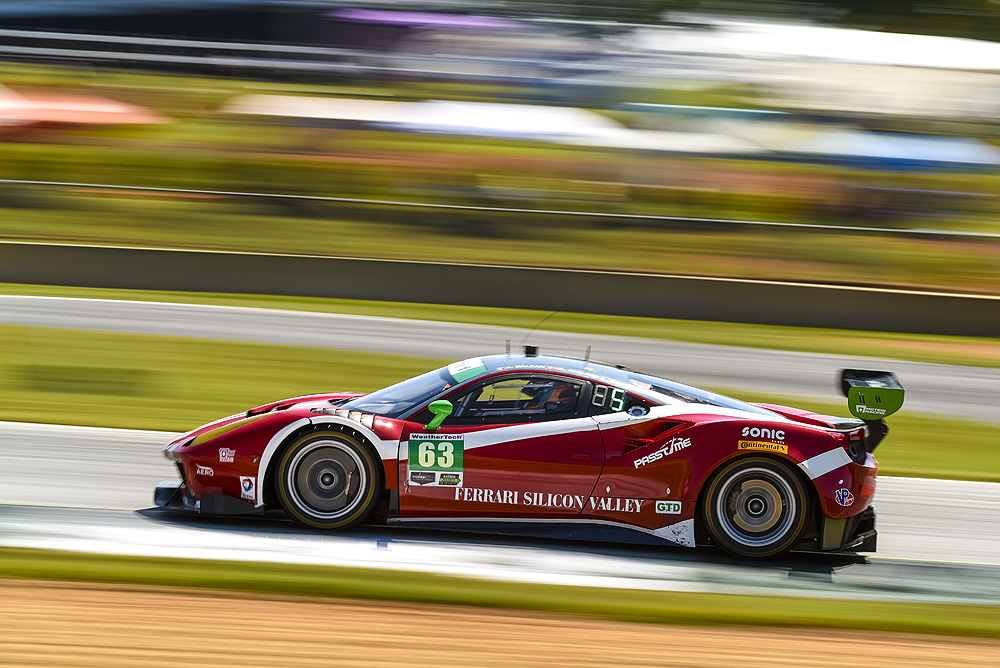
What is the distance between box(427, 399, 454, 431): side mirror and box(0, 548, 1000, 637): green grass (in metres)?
0.93

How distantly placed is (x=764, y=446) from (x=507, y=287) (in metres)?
10.4

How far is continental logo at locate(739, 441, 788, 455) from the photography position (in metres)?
5.89

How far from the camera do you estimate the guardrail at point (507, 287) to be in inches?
617

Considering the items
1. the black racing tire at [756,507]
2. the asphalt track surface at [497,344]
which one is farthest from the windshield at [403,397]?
the asphalt track surface at [497,344]

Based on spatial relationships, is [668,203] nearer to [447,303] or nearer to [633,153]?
[633,153]

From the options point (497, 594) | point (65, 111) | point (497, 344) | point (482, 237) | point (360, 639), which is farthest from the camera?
point (65, 111)

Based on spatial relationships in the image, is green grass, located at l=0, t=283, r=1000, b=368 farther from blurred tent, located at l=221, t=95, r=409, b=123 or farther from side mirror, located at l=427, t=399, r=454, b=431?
blurred tent, located at l=221, t=95, r=409, b=123

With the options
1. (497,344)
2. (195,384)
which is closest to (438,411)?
(195,384)

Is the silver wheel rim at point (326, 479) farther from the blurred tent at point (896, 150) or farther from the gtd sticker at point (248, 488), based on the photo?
the blurred tent at point (896, 150)

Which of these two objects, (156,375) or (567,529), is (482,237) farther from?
(567,529)

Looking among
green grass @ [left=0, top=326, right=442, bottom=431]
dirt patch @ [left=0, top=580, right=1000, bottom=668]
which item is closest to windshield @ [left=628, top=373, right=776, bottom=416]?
dirt patch @ [left=0, top=580, right=1000, bottom=668]

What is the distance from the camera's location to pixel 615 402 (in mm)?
6062

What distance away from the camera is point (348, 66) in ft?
107

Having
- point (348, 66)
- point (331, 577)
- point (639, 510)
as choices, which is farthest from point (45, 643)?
point (348, 66)
